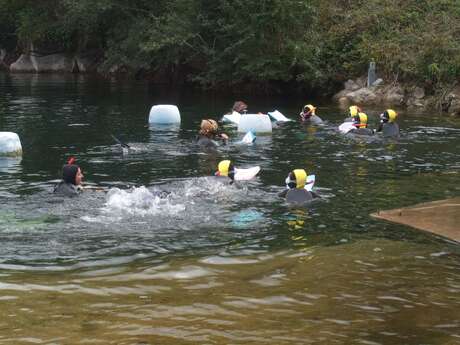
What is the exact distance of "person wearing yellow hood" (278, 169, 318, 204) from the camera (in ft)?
35.9

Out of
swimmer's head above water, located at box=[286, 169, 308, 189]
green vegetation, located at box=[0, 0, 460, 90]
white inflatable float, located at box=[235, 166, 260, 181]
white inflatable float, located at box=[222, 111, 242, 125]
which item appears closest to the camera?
swimmer's head above water, located at box=[286, 169, 308, 189]

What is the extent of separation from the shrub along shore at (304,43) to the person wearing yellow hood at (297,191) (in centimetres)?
1558

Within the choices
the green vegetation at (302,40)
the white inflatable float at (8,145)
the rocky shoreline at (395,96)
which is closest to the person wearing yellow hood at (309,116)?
the rocky shoreline at (395,96)

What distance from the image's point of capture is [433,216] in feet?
32.7

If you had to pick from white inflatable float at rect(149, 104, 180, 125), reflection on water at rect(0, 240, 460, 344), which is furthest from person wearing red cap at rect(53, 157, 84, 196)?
white inflatable float at rect(149, 104, 180, 125)

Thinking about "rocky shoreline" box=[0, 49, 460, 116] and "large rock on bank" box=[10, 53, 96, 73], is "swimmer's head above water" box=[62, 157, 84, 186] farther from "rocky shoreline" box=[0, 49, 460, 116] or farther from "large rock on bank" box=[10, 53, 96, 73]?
"large rock on bank" box=[10, 53, 96, 73]

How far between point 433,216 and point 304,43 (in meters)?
20.4

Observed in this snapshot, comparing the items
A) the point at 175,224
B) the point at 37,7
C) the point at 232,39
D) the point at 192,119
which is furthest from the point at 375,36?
the point at 37,7

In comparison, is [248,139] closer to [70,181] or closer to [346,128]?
[346,128]

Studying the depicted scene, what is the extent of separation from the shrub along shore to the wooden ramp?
15.4 metres

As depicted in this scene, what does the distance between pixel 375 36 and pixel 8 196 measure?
22088mm

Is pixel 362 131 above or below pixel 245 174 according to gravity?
above

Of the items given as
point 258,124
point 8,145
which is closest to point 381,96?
point 258,124

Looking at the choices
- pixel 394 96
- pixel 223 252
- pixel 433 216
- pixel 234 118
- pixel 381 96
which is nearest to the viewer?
pixel 223 252
